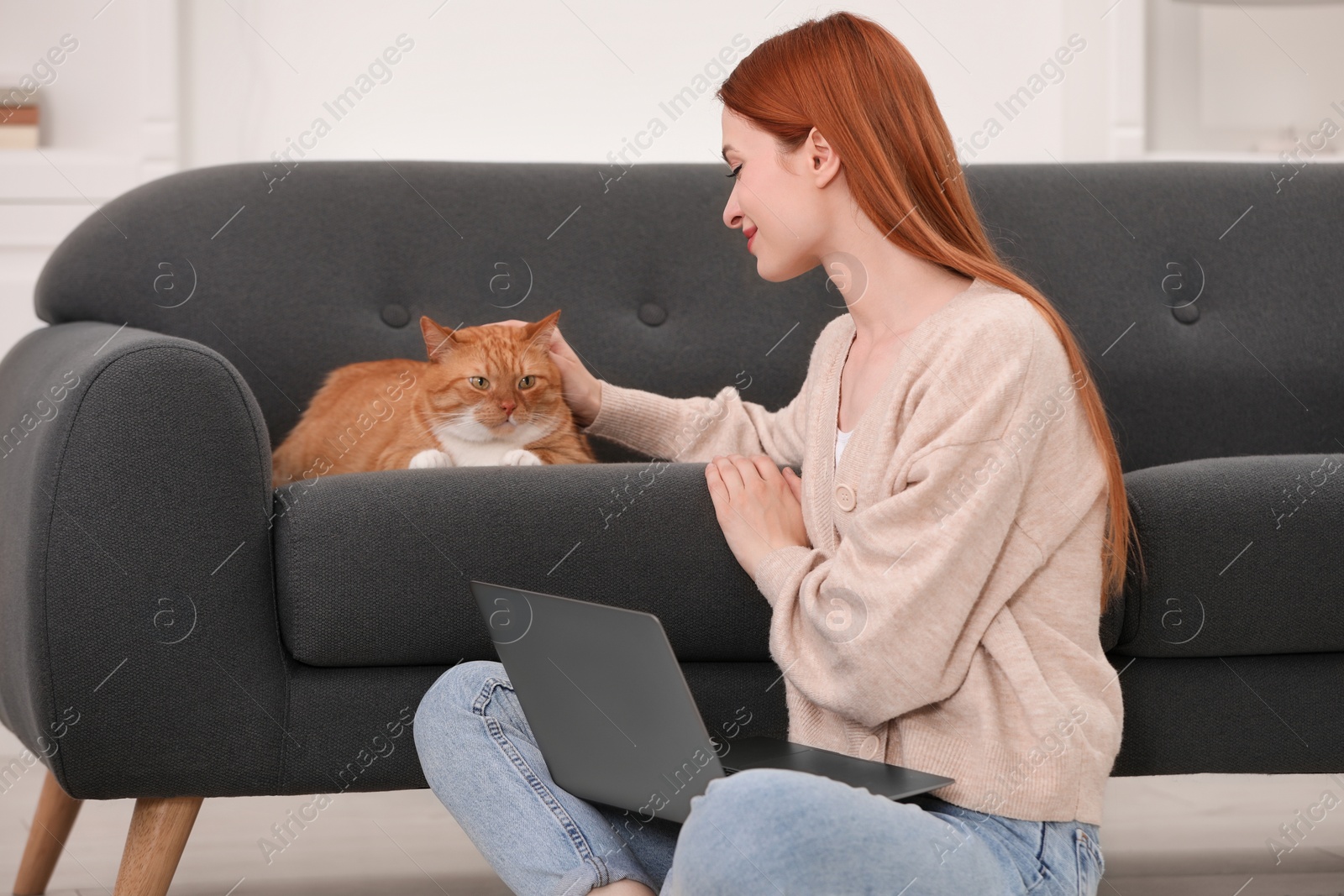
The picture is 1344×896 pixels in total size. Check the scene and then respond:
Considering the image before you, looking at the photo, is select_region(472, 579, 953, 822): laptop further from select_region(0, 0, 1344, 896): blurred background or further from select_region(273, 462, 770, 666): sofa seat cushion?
select_region(0, 0, 1344, 896): blurred background

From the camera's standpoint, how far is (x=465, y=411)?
5.31ft

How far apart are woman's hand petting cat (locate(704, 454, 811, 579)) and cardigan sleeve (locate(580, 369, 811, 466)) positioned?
0.26 meters

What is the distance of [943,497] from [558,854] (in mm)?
457

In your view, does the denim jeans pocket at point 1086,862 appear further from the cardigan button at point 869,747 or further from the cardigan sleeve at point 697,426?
the cardigan sleeve at point 697,426

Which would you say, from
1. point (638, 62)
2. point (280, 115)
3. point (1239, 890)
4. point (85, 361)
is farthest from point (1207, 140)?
point (85, 361)

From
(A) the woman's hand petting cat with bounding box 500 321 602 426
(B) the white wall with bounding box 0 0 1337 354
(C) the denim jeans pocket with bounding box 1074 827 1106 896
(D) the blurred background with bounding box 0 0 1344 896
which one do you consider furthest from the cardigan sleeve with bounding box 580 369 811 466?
(B) the white wall with bounding box 0 0 1337 354

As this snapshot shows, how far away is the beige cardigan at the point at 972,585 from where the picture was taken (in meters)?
0.97

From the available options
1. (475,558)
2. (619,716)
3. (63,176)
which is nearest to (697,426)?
(475,558)

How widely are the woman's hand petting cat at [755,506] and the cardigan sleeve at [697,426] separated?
0.26 m

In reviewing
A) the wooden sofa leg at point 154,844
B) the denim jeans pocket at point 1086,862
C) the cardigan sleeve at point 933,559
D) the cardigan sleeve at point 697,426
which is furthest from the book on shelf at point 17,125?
the denim jeans pocket at point 1086,862

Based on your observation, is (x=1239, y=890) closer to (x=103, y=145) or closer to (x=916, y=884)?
(x=916, y=884)

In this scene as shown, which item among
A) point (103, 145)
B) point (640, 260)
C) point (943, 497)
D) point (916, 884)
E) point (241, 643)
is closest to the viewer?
point (916, 884)

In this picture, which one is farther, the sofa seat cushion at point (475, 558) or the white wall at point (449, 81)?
the white wall at point (449, 81)

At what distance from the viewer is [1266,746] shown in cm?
135
